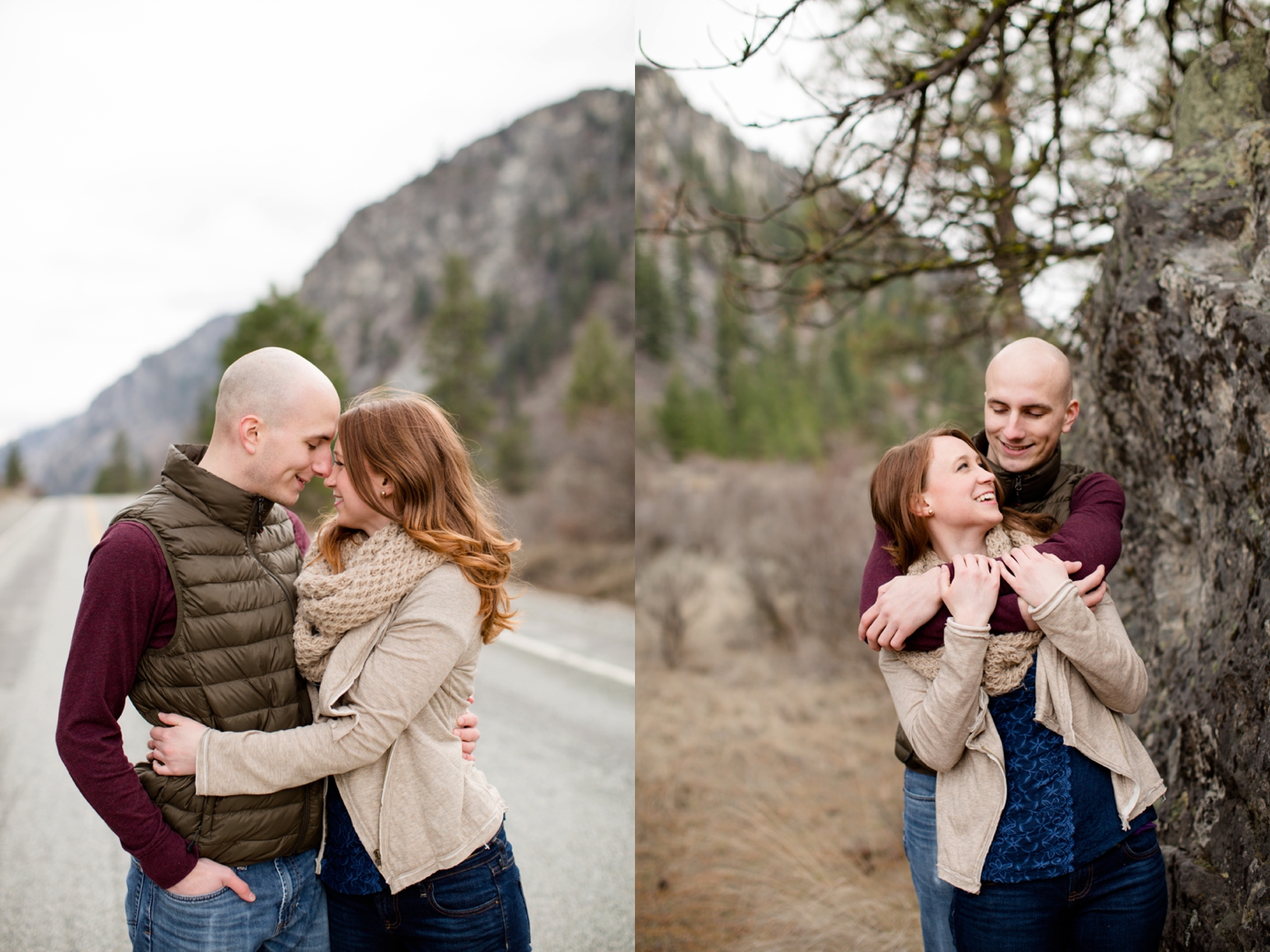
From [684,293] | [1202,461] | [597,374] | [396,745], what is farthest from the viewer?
[684,293]

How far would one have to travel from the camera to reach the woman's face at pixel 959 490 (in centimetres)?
201

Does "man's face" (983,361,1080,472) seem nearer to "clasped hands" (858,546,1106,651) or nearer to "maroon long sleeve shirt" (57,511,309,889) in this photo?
"clasped hands" (858,546,1106,651)

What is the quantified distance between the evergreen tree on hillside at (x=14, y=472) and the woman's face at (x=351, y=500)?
3959 cm

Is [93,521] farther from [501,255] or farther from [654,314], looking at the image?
[501,255]

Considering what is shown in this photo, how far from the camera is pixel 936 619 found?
1.98 m

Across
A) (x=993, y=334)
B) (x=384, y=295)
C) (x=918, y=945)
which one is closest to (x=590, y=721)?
(x=918, y=945)

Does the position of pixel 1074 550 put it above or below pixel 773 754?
above

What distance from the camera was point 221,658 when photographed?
1.88 meters

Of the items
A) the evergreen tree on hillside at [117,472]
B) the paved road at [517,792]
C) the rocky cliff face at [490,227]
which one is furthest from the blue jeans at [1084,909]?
the rocky cliff face at [490,227]

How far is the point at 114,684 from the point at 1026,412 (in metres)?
2.13

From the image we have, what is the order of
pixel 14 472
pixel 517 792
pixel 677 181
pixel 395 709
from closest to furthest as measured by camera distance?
pixel 395 709
pixel 517 792
pixel 14 472
pixel 677 181

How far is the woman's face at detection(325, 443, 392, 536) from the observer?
6.59 ft

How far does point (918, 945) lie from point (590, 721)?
129 inches

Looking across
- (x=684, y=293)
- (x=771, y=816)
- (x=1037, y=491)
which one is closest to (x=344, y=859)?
(x=1037, y=491)
